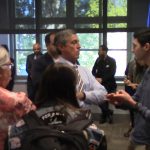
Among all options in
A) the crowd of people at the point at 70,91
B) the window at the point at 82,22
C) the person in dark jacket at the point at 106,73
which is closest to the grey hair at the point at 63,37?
the crowd of people at the point at 70,91

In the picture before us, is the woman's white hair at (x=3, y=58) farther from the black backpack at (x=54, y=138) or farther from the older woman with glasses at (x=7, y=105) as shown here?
the black backpack at (x=54, y=138)

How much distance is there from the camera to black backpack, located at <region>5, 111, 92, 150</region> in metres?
1.79

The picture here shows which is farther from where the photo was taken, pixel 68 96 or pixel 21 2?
pixel 21 2

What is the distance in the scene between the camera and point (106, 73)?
734 cm

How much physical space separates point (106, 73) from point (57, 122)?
5.51 meters

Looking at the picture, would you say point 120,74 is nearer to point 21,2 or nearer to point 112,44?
point 112,44

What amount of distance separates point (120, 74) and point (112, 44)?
62cm

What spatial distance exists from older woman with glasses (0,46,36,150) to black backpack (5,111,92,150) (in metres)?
0.31

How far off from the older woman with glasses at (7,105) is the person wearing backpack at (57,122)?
7.3 inches

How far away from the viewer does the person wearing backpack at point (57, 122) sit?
1.80m

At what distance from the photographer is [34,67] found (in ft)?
11.3

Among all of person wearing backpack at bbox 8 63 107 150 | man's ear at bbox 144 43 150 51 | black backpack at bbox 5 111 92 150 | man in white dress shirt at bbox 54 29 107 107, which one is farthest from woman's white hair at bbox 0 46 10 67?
man's ear at bbox 144 43 150 51

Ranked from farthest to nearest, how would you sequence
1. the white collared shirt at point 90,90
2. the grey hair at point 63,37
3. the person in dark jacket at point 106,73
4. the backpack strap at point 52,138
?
the person in dark jacket at point 106,73
the grey hair at point 63,37
the white collared shirt at point 90,90
the backpack strap at point 52,138

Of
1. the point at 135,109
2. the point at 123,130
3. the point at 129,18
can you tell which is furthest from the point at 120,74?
the point at 135,109
